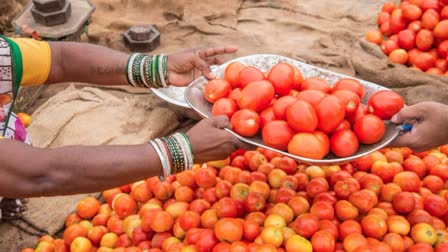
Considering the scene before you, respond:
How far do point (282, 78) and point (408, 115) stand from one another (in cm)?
62

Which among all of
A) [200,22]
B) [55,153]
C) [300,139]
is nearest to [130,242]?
[55,153]

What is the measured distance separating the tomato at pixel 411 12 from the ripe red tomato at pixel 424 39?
19 centimetres

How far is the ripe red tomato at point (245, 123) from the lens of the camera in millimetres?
2170

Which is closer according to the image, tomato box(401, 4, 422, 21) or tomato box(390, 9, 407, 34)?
tomato box(401, 4, 422, 21)

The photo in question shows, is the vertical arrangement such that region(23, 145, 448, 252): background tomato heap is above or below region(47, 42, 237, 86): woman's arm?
below

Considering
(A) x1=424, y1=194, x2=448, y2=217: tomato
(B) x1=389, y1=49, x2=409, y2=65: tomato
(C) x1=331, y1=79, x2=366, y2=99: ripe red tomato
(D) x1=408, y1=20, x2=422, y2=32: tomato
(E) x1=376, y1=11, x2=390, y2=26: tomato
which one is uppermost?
(C) x1=331, y1=79, x2=366, y2=99: ripe red tomato

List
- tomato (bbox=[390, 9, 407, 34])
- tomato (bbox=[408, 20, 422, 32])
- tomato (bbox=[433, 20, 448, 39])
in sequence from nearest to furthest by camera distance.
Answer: tomato (bbox=[433, 20, 448, 39]) → tomato (bbox=[408, 20, 422, 32]) → tomato (bbox=[390, 9, 407, 34])

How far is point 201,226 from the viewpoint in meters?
2.61

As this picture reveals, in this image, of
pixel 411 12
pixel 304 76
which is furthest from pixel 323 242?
pixel 411 12

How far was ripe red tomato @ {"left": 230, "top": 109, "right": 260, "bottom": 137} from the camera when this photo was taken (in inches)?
85.4

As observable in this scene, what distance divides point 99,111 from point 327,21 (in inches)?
106

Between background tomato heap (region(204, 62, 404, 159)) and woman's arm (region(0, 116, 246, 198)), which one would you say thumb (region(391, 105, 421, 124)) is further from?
woman's arm (region(0, 116, 246, 198))

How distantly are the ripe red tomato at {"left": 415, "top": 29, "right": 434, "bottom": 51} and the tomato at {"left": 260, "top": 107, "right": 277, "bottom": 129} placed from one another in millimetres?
2608

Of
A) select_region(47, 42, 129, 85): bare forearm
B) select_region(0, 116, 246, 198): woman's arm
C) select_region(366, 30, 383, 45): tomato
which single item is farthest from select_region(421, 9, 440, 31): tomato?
select_region(0, 116, 246, 198): woman's arm
